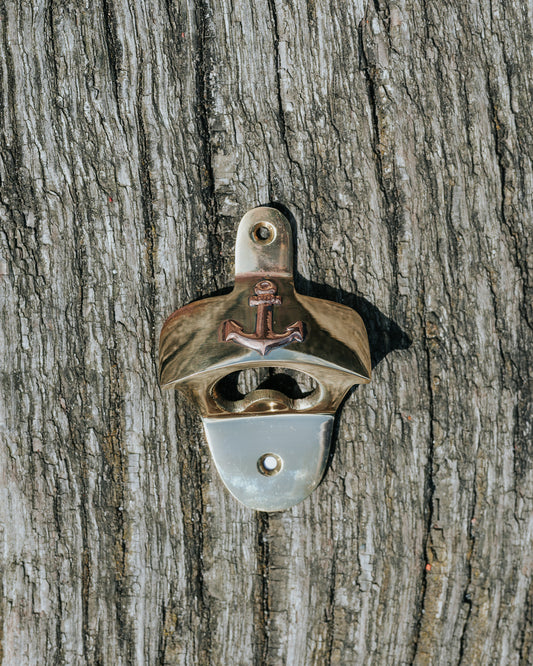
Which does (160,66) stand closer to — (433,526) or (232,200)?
(232,200)

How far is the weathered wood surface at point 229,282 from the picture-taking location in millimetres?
1073

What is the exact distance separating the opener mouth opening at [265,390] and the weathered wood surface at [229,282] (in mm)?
95

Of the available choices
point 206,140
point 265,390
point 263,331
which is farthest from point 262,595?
point 206,140

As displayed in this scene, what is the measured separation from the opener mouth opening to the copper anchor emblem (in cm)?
13

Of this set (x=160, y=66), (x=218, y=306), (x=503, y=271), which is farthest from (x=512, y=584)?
(x=160, y=66)

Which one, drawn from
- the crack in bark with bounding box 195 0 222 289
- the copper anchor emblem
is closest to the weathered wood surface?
the crack in bark with bounding box 195 0 222 289

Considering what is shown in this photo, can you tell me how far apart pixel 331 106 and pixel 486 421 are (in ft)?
2.20

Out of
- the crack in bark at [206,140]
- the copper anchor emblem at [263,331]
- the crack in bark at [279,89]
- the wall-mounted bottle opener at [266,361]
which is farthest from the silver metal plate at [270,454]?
the crack in bark at [279,89]

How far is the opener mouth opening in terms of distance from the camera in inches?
41.6

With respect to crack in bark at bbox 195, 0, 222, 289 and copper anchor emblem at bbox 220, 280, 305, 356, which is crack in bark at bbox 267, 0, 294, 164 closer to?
crack in bark at bbox 195, 0, 222, 289

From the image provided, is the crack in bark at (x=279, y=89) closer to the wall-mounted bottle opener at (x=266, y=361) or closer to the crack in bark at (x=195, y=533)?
the wall-mounted bottle opener at (x=266, y=361)

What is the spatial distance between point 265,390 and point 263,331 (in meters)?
0.15

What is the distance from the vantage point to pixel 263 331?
3.13ft

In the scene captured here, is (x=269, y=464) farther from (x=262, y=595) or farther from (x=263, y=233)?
(x=263, y=233)
